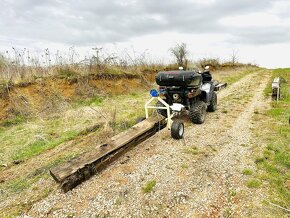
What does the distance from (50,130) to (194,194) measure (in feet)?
16.1

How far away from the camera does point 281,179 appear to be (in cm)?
387

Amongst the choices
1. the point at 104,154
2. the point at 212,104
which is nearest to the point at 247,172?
the point at 104,154

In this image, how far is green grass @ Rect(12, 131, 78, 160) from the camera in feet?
17.6

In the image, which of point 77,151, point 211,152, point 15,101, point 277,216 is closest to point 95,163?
point 77,151

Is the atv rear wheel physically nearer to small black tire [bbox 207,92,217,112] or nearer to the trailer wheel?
the trailer wheel

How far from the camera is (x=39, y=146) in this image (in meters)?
5.88

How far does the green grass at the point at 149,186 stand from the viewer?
3.64 m

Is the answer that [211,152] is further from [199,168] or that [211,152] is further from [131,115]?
[131,115]

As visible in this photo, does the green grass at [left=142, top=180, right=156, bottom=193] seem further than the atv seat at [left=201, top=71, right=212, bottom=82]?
No

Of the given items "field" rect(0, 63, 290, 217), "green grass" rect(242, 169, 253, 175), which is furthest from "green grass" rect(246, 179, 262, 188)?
"green grass" rect(242, 169, 253, 175)

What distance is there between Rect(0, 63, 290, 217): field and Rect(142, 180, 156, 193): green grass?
0.02 metres

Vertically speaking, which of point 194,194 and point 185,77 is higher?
point 185,77

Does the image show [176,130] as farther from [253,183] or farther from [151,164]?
[253,183]

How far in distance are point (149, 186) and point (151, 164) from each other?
76 centimetres
